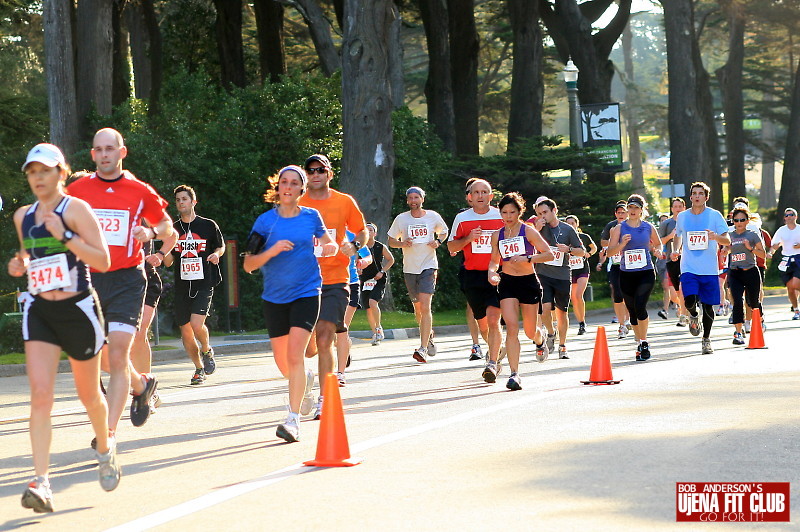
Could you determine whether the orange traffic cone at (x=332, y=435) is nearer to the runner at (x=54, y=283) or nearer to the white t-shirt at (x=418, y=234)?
the runner at (x=54, y=283)

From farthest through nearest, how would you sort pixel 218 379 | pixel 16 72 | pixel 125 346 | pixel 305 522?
pixel 16 72
pixel 218 379
pixel 125 346
pixel 305 522

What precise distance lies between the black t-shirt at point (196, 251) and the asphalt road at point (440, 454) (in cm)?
119

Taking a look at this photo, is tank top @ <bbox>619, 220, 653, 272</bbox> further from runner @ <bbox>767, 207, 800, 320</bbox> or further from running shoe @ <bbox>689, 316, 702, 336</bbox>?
runner @ <bbox>767, 207, 800, 320</bbox>

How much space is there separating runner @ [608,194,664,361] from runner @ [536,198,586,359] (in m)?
0.61

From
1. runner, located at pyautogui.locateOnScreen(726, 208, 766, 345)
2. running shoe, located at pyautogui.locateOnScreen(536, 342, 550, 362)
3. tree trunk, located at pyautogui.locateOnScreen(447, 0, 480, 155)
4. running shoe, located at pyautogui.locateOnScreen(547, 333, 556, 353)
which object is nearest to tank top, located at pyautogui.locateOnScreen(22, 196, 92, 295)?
running shoe, located at pyautogui.locateOnScreen(536, 342, 550, 362)

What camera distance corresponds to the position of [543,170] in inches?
1455

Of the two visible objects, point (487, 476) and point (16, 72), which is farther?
point (16, 72)

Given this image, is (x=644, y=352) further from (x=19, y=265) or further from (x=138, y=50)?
(x=138, y=50)

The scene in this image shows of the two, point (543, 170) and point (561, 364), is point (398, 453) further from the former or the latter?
point (543, 170)

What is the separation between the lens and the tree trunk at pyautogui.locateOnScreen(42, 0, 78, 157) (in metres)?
25.2

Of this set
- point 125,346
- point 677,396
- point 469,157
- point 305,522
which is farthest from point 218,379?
point 469,157

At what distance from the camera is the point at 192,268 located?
52.4 feet

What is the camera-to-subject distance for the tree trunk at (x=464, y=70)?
130ft

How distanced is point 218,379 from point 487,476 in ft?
29.7
